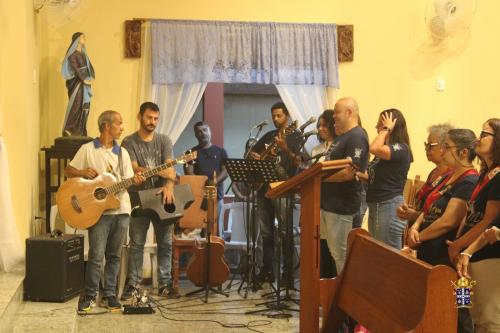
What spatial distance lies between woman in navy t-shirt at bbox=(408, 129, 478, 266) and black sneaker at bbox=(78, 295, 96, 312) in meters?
2.56

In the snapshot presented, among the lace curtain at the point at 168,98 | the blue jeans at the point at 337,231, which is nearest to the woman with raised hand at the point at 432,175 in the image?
the blue jeans at the point at 337,231

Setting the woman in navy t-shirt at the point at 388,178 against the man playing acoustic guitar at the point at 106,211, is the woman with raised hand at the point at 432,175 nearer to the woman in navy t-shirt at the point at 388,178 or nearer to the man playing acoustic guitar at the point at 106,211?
the woman in navy t-shirt at the point at 388,178

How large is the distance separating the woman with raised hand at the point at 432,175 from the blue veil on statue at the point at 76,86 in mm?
3415

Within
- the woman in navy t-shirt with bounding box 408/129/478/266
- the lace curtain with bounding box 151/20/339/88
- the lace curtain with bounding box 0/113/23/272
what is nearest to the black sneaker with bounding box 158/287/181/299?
the lace curtain with bounding box 0/113/23/272

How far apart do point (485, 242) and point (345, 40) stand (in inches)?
177

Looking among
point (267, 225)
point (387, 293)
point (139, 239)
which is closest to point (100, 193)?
point (139, 239)

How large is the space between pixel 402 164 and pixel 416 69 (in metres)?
2.93

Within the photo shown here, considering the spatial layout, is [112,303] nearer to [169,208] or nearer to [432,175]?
[169,208]

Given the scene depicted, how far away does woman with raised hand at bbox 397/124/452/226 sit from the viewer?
12.9ft

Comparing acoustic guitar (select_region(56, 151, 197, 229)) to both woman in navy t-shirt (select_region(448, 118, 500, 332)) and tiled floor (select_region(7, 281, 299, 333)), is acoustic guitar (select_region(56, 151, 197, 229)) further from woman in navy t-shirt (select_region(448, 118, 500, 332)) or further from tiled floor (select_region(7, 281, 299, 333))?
woman in navy t-shirt (select_region(448, 118, 500, 332))

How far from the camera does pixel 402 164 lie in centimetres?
475

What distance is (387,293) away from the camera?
2.77m

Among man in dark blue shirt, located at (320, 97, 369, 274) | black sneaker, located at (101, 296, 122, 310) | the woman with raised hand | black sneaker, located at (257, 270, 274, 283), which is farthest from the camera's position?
black sneaker, located at (257, 270, 274, 283)

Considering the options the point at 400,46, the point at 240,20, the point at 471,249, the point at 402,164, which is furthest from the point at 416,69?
the point at 471,249
